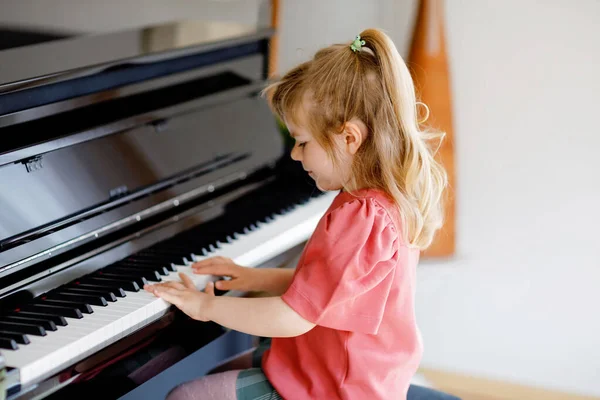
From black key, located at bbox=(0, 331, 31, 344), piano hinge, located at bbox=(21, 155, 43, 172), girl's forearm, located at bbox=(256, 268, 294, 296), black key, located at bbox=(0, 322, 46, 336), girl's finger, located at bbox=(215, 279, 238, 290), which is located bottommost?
girl's forearm, located at bbox=(256, 268, 294, 296)

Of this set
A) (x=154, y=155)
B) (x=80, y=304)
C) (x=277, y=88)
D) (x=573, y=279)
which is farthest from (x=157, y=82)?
(x=573, y=279)

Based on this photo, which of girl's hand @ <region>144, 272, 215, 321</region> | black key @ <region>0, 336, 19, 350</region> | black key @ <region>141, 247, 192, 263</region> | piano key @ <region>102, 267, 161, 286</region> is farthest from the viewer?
black key @ <region>141, 247, 192, 263</region>

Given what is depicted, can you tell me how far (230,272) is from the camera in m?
1.64

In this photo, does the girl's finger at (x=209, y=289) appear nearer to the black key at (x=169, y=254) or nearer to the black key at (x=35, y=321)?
the black key at (x=169, y=254)

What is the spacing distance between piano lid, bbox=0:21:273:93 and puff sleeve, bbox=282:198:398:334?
71cm

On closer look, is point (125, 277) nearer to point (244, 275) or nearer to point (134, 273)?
point (134, 273)

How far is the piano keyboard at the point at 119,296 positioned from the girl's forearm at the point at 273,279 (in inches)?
3.6

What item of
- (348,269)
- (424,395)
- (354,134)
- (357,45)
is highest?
(357,45)

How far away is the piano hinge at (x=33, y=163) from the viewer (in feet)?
5.01

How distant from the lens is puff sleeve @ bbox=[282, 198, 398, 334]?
1332 millimetres

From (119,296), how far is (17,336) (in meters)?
0.24

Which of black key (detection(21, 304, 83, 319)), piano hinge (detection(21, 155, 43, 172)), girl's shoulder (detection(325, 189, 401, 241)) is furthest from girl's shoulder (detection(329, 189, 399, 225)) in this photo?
piano hinge (detection(21, 155, 43, 172))

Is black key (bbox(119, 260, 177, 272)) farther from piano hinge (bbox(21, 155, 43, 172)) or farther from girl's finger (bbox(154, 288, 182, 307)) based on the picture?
piano hinge (bbox(21, 155, 43, 172))

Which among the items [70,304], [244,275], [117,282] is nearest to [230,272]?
[244,275]
